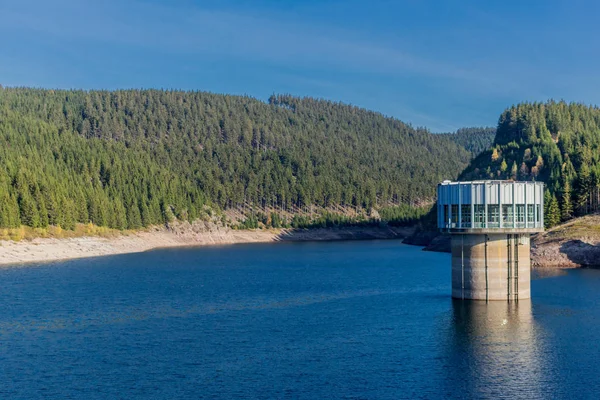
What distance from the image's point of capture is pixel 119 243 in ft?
605

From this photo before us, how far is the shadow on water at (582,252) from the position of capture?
127000mm

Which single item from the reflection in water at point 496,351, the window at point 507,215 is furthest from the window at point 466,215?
the reflection in water at point 496,351

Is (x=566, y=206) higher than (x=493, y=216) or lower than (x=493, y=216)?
higher

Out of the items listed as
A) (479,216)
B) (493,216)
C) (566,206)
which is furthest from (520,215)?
(566,206)

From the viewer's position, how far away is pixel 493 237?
8138 cm

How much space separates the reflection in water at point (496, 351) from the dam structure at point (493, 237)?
6.45ft

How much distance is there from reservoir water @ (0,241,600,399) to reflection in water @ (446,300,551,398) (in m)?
0.19

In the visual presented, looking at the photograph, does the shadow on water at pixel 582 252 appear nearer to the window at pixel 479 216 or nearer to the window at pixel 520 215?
the window at pixel 520 215

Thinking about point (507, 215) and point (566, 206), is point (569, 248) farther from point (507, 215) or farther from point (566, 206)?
point (507, 215)

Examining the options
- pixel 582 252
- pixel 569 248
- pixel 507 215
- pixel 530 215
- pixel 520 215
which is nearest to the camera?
pixel 507 215

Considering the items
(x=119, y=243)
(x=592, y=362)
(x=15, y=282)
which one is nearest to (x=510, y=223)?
(x=592, y=362)

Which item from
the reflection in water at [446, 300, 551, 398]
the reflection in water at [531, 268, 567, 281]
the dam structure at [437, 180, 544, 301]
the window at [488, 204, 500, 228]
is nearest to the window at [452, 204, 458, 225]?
the dam structure at [437, 180, 544, 301]

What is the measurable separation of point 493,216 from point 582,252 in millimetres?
55730

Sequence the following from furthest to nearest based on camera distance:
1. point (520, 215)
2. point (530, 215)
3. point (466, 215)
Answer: point (530, 215)
point (466, 215)
point (520, 215)
